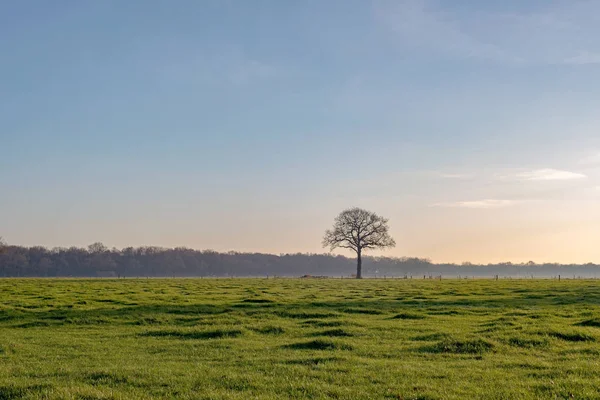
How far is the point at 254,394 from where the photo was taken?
1348 centimetres

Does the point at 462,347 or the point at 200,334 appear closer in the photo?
the point at 462,347

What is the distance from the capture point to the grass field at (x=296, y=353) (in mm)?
13805

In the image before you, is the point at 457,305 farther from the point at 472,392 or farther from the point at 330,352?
the point at 472,392

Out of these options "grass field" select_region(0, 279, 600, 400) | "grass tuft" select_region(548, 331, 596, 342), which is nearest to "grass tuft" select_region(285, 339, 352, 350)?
"grass field" select_region(0, 279, 600, 400)

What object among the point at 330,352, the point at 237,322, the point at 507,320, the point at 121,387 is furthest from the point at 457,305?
the point at 121,387

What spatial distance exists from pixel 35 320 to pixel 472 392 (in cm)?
2477

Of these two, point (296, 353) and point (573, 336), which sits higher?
point (573, 336)

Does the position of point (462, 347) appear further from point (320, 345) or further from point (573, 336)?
point (573, 336)

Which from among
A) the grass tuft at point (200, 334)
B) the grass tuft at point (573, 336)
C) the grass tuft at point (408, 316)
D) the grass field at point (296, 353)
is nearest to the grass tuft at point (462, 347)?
the grass field at point (296, 353)

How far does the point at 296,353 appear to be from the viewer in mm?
19172

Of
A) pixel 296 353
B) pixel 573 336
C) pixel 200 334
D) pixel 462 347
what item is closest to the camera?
pixel 296 353

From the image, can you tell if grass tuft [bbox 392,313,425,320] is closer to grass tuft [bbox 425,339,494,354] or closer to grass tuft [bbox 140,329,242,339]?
grass tuft [bbox 140,329,242,339]

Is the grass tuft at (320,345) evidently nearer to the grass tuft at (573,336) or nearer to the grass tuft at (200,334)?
the grass tuft at (200,334)

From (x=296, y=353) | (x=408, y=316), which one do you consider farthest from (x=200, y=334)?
(x=408, y=316)
